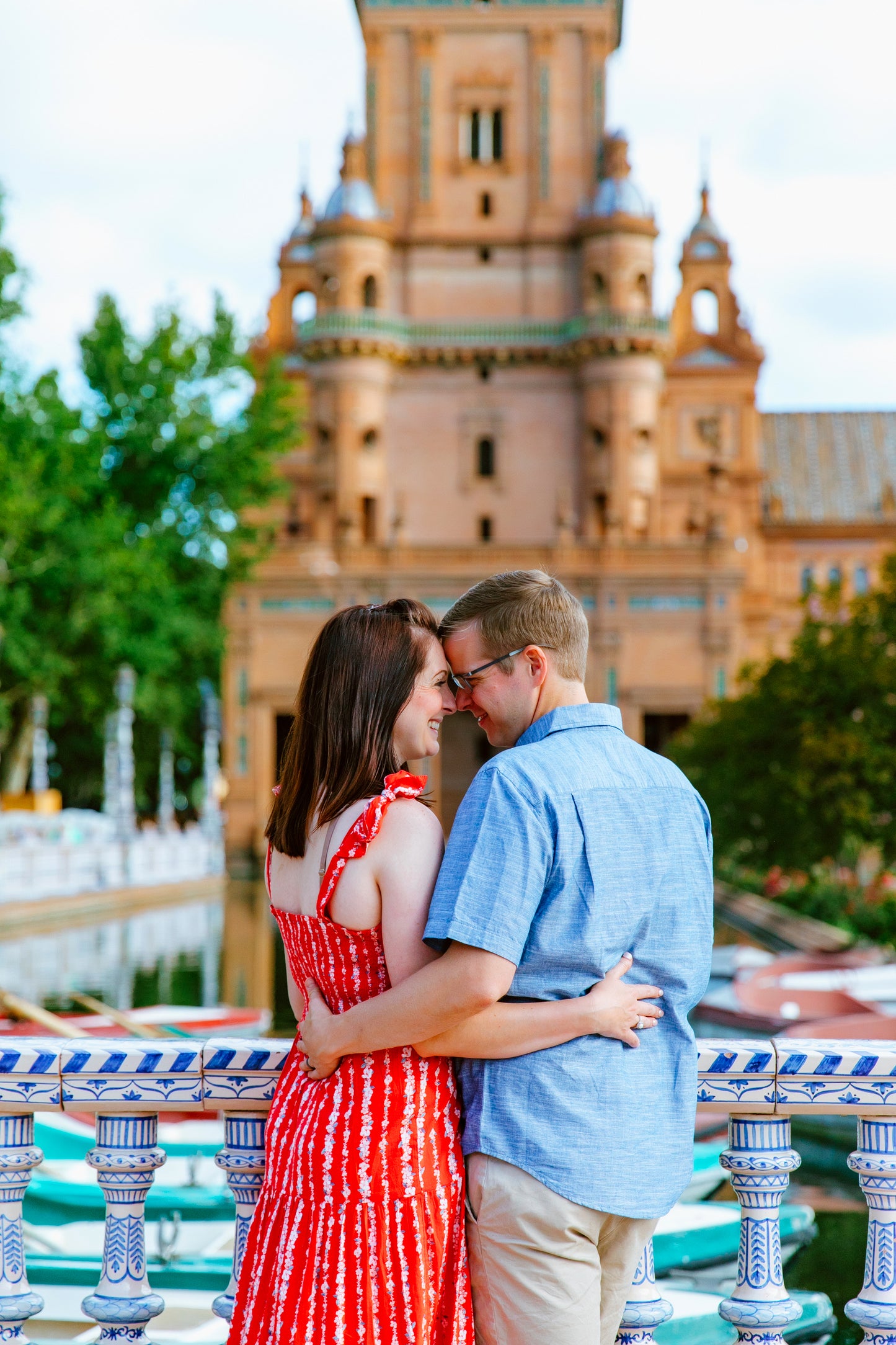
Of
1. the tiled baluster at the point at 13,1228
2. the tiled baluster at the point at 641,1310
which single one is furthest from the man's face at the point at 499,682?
the tiled baluster at the point at 13,1228

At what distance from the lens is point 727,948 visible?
20953 millimetres

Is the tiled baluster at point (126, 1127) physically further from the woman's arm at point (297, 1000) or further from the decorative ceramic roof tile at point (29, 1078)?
the woman's arm at point (297, 1000)

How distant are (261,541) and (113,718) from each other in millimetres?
7574

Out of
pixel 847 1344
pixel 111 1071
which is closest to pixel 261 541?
pixel 847 1344

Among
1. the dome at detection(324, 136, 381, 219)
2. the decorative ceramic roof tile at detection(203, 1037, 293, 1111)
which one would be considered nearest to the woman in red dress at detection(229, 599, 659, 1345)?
the decorative ceramic roof tile at detection(203, 1037, 293, 1111)

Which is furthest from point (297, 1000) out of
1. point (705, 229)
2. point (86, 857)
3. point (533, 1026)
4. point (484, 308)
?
point (705, 229)

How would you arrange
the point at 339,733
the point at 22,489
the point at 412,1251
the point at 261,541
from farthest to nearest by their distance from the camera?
the point at 261,541 < the point at 22,489 < the point at 339,733 < the point at 412,1251

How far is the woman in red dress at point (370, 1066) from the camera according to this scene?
2744mm

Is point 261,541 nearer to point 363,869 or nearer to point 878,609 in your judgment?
point 878,609

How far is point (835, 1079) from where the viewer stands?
330cm

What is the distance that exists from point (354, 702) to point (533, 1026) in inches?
25.9

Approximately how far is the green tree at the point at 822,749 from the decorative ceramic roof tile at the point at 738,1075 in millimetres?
17378

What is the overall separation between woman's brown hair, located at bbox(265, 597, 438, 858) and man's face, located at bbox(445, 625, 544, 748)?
0.22 ft

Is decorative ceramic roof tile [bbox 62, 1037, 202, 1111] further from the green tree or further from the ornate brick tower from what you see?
the ornate brick tower
